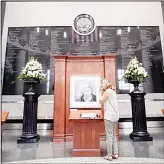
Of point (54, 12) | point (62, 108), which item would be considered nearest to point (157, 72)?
point (62, 108)

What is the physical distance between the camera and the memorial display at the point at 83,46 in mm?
6895

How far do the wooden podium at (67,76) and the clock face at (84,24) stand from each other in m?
→ 2.56

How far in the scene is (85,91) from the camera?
4.74 metres

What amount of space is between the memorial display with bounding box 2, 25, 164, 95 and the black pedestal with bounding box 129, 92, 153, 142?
1.97m

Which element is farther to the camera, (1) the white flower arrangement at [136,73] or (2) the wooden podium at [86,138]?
(1) the white flower arrangement at [136,73]

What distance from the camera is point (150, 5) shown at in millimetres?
7363

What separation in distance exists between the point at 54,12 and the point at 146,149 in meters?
5.79

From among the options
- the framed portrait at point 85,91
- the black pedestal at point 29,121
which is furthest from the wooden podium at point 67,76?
the black pedestal at point 29,121

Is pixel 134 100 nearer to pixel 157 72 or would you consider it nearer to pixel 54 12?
pixel 157 72

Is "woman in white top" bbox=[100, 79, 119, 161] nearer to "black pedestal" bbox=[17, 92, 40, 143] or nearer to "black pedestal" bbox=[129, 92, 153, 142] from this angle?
"black pedestal" bbox=[129, 92, 153, 142]

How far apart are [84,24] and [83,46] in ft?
2.69

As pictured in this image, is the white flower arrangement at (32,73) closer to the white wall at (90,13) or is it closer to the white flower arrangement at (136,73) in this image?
the white flower arrangement at (136,73)

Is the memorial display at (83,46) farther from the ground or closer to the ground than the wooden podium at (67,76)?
farther from the ground

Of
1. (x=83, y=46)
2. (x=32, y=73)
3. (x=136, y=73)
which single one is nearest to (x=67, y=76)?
(x=32, y=73)
